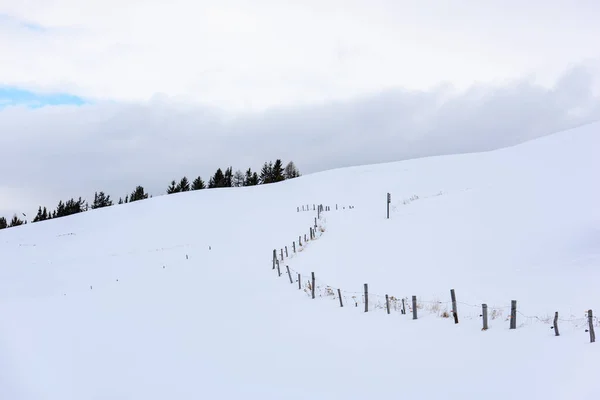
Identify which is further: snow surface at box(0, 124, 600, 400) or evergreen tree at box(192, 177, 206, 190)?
evergreen tree at box(192, 177, 206, 190)

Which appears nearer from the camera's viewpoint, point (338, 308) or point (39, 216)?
point (338, 308)

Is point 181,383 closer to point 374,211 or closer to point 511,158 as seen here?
point 374,211

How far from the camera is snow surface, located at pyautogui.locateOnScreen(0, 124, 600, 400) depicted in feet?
26.2

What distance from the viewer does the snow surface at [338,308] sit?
800cm

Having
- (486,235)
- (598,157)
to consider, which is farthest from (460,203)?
(598,157)

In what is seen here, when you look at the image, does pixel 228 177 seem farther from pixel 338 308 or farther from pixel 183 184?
pixel 338 308

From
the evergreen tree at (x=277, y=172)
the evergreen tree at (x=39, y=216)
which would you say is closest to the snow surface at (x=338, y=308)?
the evergreen tree at (x=277, y=172)

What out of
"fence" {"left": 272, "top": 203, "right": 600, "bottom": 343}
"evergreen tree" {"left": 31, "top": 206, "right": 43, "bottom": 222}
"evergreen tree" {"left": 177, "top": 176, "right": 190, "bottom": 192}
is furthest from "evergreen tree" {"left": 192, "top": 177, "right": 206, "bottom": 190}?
"fence" {"left": 272, "top": 203, "right": 600, "bottom": 343}

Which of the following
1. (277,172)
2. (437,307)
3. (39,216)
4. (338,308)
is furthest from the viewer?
(39,216)

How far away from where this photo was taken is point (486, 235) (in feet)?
66.9

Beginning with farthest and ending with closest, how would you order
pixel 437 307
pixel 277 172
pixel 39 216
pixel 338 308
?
1. pixel 39 216
2. pixel 277 172
3. pixel 338 308
4. pixel 437 307

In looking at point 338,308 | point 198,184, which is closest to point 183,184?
point 198,184

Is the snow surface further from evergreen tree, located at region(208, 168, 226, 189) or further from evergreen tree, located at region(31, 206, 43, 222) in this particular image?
evergreen tree, located at region(31, 206, 43, 222)

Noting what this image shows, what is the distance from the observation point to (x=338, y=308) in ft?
44.7
